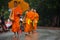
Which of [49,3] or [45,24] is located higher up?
[49,3]

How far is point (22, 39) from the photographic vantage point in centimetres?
1761

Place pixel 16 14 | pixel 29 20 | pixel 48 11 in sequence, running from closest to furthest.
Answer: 1. pixel 16 14
2. pixel 29 20
3. pixel 48 11

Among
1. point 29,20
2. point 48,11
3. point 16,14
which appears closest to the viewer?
point 16,14

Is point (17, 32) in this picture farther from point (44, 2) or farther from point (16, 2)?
point (44, 2)

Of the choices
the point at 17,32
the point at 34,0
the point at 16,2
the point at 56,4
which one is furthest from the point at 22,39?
the point at 34,0

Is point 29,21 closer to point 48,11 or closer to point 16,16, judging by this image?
point 16,16

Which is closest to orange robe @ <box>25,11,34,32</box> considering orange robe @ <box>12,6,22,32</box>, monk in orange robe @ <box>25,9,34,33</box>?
monk in orange robe @ <box>25,9,34,33</box>

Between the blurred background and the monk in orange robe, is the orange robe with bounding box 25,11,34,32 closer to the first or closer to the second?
the monk in orange robe

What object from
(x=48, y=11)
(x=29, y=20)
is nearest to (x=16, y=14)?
(x=29, y=20)

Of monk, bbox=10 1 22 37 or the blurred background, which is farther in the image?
the blurred background

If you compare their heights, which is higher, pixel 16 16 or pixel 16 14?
pixel 16 14

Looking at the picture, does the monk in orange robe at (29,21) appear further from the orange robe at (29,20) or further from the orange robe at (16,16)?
the orange robe at (16,16)

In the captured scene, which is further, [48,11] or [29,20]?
[48,11]

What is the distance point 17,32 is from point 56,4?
20.2 m
